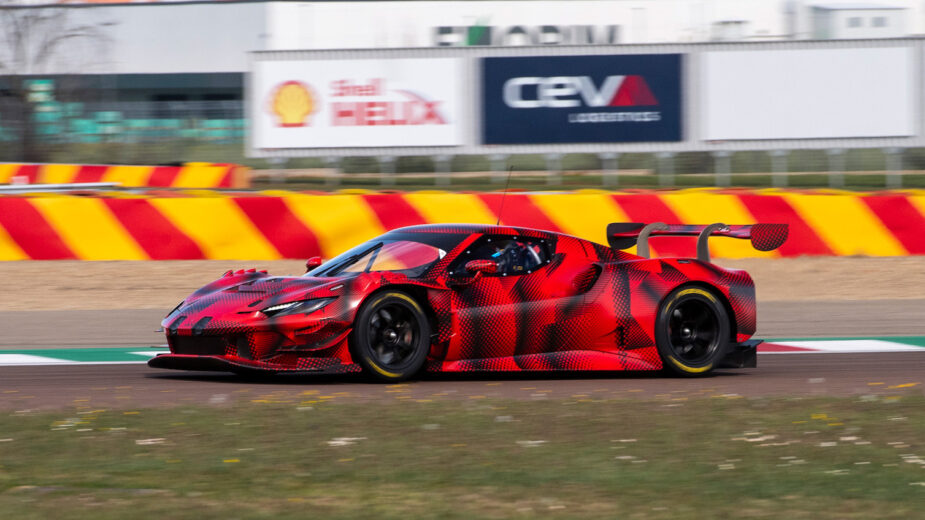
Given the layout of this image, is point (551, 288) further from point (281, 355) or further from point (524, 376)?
point (281, 355)

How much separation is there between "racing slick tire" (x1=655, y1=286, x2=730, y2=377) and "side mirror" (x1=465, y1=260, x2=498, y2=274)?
1.25 metres

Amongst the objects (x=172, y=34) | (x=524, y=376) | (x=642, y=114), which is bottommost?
(x=524, y=376)

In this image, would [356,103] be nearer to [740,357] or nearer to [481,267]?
[740,357]

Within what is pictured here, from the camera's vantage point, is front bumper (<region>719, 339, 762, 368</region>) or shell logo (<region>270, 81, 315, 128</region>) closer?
front bumper (<region>719, 339, 762, 368</region>)

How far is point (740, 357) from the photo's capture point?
9.35m

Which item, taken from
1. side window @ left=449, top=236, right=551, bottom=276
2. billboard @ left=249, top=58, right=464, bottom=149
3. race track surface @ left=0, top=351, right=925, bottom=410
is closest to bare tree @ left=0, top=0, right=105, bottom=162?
billboard @ left=249, top=58, right=464, bottom=149

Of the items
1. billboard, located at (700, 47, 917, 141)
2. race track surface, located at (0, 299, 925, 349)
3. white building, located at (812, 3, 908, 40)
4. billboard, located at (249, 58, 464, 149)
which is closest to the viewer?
race track surface, located at (0, 299, 925, 349)

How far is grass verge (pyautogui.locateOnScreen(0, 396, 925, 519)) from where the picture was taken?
5035 mm

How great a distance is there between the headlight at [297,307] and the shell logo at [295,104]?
18520 millimetres

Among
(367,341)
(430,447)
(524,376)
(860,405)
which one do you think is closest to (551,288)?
(524,376)

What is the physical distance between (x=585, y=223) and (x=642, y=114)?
10338 millimetres

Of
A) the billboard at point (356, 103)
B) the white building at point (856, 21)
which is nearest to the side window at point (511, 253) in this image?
the billboard at point (356, 103)

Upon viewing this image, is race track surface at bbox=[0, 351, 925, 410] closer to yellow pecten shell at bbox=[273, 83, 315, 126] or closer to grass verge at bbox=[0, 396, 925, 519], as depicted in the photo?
grass verge at bbox=[0, 396, 925, 519]

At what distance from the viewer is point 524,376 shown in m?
9.33
